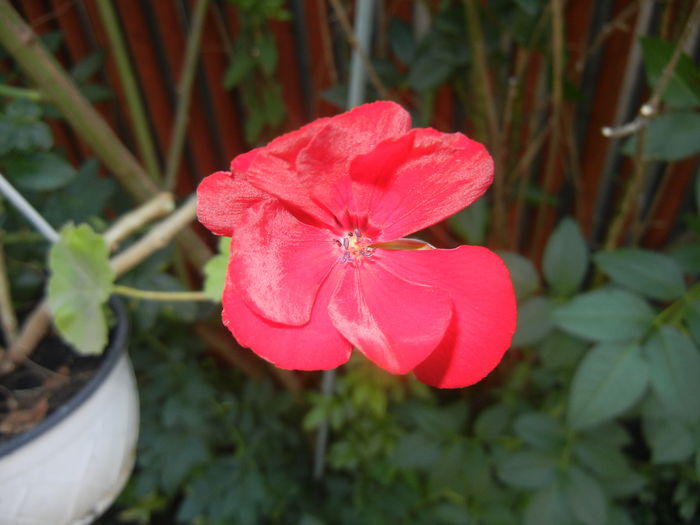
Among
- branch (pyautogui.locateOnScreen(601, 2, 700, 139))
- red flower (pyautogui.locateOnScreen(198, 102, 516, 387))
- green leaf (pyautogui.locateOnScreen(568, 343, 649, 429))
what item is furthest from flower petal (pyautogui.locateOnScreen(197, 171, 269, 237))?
green leaf (pyautogui.locateOnScreen(568, 343, 649, 429))

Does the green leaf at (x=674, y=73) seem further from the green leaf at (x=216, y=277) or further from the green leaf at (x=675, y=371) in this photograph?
the green leaf at (x=216, y=277)

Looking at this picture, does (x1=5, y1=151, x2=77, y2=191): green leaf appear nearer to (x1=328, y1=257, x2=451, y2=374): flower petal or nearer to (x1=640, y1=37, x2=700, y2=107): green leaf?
(x1=328, y1=257, x2=451, y2=374): flower petal

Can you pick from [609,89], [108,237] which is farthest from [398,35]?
[108,237]

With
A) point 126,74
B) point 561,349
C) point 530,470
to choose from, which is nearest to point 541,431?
point 530,470

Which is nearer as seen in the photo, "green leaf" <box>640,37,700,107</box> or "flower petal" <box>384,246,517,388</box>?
"flower petal" <box>384,246,517,388</box>

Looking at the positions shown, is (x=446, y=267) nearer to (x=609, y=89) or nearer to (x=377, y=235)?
(x=377, y=235)

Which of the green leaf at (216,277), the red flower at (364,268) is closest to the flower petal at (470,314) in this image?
the red flower at (364,268)
